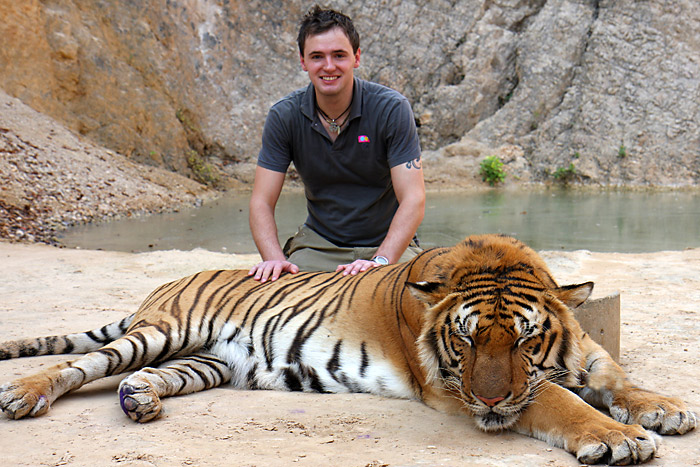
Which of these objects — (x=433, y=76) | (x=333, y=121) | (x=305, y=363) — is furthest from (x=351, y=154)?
(x=433, y=76)

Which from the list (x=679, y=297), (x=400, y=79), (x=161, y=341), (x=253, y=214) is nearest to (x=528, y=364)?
(x=161, y=341)

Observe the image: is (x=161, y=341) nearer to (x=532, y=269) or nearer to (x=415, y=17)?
(x=532, y=269)

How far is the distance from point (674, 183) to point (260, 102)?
9.76m

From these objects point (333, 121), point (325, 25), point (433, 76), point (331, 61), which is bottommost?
point (333, 121)

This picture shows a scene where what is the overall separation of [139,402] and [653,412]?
1.85 meters

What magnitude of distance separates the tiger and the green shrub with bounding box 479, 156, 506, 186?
484 inches

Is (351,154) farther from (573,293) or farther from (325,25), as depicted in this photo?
(573,293)

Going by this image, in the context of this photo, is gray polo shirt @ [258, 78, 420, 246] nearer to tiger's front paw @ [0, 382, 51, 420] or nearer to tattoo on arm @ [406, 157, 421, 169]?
tattoo on arm @ [406, 157, 421, 169]

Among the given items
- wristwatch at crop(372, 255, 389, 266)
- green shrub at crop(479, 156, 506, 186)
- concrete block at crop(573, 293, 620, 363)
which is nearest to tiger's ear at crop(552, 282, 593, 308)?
concrete block at crop(573, 293, 620, 363)

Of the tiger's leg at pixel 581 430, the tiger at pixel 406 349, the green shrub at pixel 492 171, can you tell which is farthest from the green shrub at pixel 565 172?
the tiger's leg at pixel 581 430

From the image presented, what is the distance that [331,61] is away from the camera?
3.83 meters

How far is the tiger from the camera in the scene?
2.21 metres

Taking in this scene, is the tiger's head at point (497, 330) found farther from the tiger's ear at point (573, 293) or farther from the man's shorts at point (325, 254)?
the man's shorts at point (325, 254)

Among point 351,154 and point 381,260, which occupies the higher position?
point 351,154
